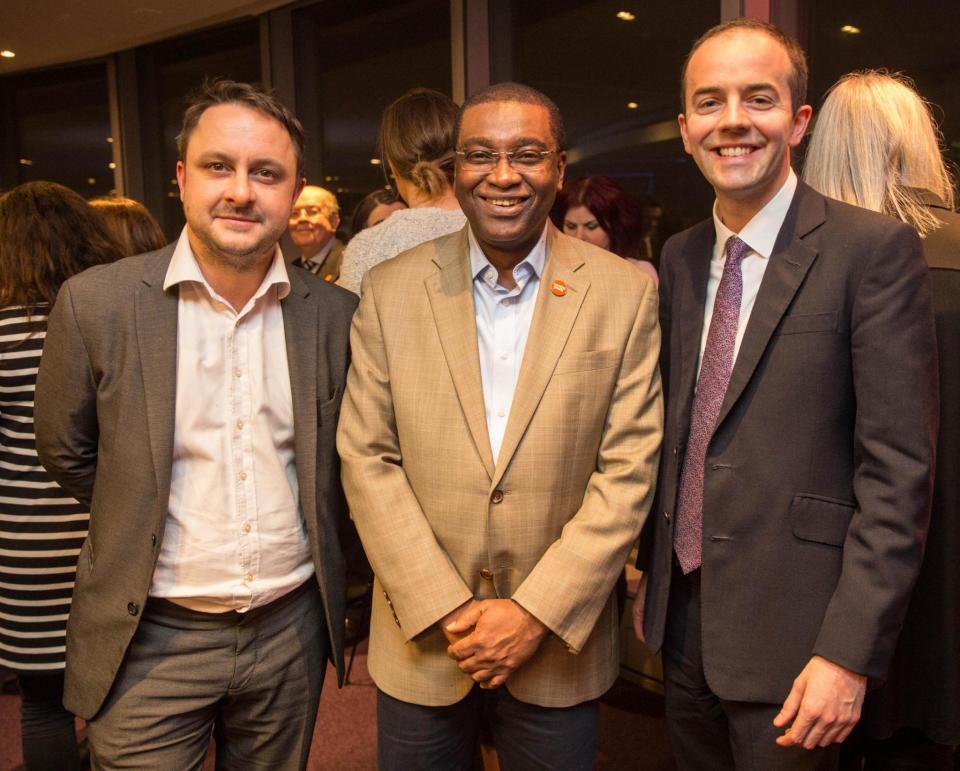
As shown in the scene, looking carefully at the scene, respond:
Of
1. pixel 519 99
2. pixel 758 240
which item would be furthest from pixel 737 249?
pixel 519 99

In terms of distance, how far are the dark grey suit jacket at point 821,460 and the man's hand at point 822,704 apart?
1.3 inches

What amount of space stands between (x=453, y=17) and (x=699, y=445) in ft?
12.6

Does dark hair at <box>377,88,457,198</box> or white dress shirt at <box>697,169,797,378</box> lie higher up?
dark hair at <box>377,88,457,198</box>

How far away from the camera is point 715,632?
1.53m

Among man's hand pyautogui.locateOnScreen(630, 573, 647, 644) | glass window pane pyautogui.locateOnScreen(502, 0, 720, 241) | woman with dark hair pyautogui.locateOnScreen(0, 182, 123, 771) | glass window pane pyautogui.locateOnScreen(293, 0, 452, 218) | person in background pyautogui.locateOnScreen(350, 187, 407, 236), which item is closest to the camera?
man's hand pyautogui.locateOnScreen(630, 573, 647, 644)

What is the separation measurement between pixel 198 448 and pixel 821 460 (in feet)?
3.69

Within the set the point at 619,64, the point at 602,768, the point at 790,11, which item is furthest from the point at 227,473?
the point at 619,64

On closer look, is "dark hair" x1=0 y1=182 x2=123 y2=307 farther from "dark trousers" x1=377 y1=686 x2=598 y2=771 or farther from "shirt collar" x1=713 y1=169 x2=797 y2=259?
"shirt collar" x1=713 y1=169 x2=797 y2=259

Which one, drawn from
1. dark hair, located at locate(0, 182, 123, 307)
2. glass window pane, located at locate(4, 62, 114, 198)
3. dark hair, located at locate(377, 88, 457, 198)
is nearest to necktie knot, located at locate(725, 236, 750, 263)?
dark hair, located at locate(377, 88, 457, 198)

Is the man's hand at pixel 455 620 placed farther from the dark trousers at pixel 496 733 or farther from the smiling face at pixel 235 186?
the smiling face at pixel 235 186

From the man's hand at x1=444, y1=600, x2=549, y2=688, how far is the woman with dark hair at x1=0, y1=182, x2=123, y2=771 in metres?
1.18

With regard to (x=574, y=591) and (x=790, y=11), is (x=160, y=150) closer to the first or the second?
(x=790, y=11)

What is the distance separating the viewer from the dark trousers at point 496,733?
64.0 inches

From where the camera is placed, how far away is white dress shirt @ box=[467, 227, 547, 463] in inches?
63.9
